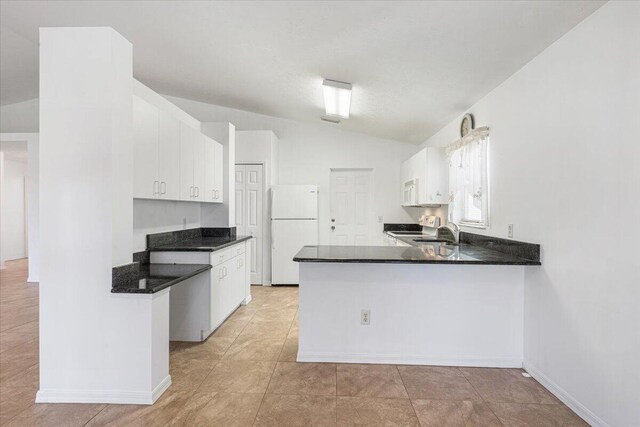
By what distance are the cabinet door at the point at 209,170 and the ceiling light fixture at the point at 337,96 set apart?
1.49m

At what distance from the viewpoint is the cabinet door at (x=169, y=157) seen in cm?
284

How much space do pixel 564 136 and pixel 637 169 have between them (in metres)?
0.59

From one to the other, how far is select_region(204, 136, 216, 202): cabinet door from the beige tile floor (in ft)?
5.41

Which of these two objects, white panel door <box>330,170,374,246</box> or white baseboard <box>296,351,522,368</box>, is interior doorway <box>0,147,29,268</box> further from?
white baseboard <box>296,351,522,368</box>

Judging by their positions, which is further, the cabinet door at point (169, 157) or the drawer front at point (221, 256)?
the drawer front at point (221, 256)

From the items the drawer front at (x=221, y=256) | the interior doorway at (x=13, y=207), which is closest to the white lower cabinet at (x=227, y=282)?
the drawer front at (x=221, y=256)

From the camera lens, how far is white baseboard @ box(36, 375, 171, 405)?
2086 millimetres

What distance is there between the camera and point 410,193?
194 inches

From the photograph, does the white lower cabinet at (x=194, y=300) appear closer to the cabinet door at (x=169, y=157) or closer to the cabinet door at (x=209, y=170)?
the cabinet door at (x=169, y=157)

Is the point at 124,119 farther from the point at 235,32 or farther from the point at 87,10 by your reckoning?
the point at 87,10

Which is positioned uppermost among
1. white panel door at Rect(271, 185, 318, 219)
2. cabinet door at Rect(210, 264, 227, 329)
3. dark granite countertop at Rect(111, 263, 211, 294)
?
white panel door at Rect(271, 185, 318, 219)

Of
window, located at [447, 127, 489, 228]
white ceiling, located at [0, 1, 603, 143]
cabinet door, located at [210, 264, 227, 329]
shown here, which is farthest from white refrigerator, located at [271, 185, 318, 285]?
window, located at [447, 127, 489, 228]

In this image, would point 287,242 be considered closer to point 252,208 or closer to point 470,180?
point 252,208

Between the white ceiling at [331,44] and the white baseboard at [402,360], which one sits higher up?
the white ceiling at [331,44]
